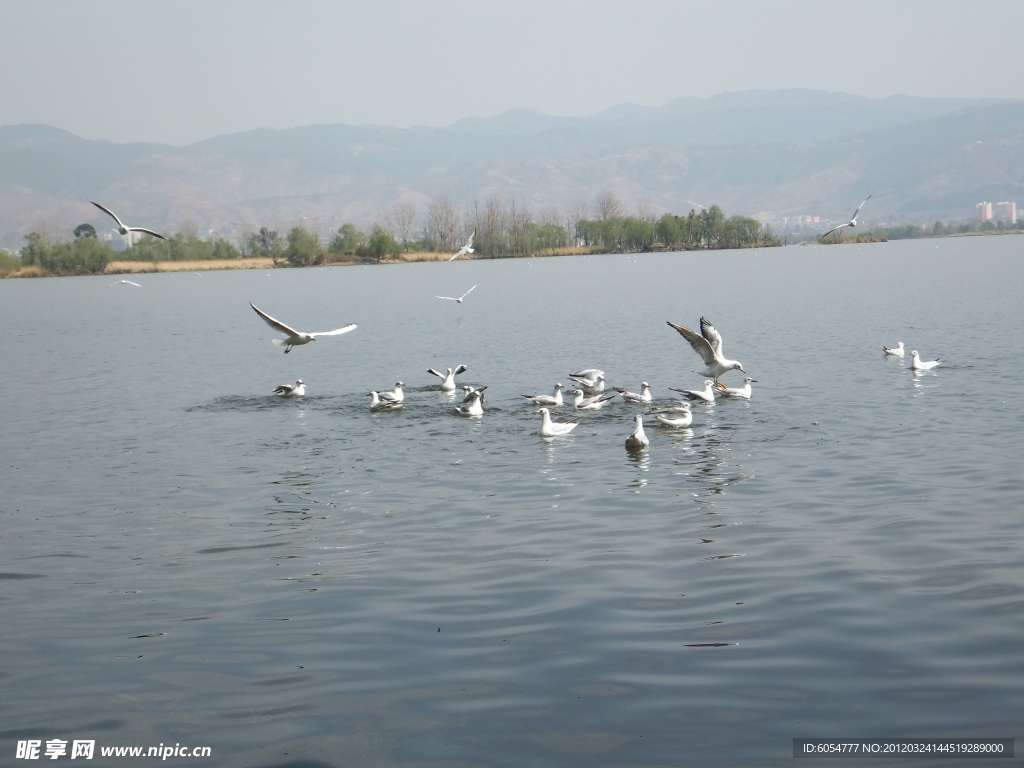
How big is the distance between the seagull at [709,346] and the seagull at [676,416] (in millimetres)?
1213

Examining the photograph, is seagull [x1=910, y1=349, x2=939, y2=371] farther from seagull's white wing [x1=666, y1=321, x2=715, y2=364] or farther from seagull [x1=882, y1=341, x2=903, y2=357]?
seagull's white wing [x1=666, y1=321, x2=715, y2=364]

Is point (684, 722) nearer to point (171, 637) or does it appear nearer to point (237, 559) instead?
point (171, 637)

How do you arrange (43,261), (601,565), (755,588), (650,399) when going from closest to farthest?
(755,588)
(601,565)
(650,399)
(43,261)

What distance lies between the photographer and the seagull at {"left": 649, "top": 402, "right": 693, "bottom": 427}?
20.9m

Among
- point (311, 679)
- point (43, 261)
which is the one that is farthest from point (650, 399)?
point (43, 261)

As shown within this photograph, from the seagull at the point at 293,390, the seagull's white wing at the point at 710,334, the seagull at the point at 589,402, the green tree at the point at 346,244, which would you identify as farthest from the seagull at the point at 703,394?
the green tree at the point at 346,244

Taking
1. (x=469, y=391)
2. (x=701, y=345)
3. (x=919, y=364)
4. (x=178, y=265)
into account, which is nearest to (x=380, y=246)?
(x=178, y=265)

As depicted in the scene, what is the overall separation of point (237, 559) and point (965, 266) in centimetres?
8915

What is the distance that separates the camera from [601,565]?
39.5 ft

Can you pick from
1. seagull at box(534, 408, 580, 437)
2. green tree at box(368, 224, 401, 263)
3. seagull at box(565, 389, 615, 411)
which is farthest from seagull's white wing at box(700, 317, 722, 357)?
green tree at box(368, 224, 401, 263)

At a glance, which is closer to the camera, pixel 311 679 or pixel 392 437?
pixel 311 679

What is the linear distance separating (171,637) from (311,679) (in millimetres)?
2011

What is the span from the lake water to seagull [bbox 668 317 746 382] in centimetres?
105

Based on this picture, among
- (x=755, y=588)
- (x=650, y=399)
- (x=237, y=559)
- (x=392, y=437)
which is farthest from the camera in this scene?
(x=650, y=399)
